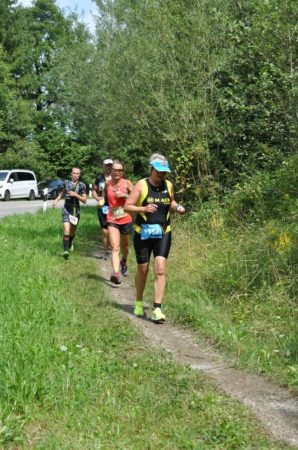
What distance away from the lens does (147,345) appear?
564 centimetres

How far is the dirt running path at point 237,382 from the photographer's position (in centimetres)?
400

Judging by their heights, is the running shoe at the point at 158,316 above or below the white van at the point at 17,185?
above

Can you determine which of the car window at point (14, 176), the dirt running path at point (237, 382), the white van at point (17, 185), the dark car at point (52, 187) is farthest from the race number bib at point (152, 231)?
the dark car at point (52, 187)

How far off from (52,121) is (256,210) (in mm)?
41634

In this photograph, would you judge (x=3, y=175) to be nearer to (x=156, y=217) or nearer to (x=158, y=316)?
(x=156, y=217)

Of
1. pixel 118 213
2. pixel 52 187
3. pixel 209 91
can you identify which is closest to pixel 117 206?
pixel 118 213

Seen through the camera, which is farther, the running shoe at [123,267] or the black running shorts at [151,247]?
the running shoe at [123,267]

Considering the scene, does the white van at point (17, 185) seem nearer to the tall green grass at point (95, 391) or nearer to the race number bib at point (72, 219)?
the race number bib at point (72, 219)

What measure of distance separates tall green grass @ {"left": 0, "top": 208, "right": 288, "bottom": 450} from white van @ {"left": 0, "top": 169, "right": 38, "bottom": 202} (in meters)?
28.0

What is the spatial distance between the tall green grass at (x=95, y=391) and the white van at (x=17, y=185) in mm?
28049

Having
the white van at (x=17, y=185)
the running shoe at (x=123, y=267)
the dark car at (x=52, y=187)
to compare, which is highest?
the running shoe at (x=123, y=267)

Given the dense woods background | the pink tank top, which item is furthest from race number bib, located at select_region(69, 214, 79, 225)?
the dense woods background

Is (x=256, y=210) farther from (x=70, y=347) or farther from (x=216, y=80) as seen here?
(x=70, y=347)

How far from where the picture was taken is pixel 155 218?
6734 mm
